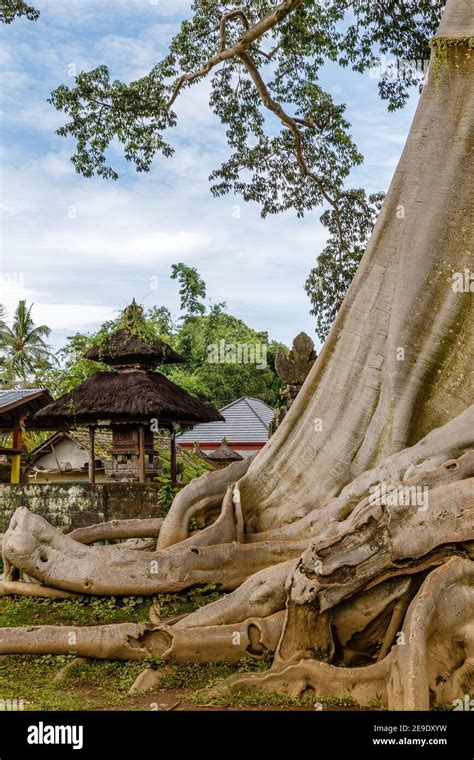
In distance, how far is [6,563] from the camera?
688cm

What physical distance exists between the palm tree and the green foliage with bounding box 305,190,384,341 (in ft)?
84.8

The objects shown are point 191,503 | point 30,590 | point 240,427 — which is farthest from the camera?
point 240,427

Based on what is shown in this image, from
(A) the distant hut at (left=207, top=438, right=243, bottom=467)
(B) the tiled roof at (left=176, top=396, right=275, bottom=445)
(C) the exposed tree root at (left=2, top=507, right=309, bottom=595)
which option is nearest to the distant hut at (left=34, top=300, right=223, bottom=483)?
(C) the exposed tree root at (left=2, top=507, right=309, bottom=595)

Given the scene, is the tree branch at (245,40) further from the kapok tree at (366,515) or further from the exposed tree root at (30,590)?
the exposed tree root at (30,590)

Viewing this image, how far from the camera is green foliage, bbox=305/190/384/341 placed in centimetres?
1390

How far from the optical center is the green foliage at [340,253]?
45.6ft

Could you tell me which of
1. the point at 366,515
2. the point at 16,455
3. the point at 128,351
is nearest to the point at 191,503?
the point at 366,515

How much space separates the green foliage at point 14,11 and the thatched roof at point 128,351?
5537 mm

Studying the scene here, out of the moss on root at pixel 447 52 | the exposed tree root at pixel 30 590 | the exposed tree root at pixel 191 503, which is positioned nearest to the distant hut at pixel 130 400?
the exposed tree root at pixel 191 503

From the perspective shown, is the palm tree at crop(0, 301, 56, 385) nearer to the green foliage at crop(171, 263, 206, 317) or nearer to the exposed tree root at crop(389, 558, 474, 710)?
the green foliage at crop(171, 263, 206, 317)

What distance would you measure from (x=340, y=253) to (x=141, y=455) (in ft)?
15.6

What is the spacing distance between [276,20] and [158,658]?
23.6 ft

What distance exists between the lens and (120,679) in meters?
5.39

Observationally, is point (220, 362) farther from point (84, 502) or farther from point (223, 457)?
point (84, 502)
